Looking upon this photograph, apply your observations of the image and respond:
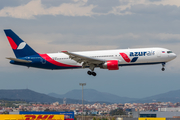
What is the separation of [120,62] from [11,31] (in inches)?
1009

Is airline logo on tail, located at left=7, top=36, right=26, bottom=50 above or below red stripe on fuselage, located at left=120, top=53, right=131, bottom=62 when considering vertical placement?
above

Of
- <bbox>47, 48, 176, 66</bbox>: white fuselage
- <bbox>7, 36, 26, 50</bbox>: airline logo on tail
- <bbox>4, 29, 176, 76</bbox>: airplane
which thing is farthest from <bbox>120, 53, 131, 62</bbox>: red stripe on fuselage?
<bbox>7, 36, 26, 50</bbox>: airline logo on tail

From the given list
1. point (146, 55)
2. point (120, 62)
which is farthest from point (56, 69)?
point (146, 55)

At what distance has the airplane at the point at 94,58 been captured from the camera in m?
60.8

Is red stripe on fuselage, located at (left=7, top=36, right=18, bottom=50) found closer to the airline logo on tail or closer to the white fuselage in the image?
the airline logo on tail

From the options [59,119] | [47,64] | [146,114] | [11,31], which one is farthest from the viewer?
[146,114]

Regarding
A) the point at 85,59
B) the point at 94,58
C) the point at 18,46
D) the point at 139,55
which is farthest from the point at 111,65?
the point at 18,46

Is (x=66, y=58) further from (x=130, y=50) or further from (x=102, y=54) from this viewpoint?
(x=130, y=50)

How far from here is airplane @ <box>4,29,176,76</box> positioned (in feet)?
200

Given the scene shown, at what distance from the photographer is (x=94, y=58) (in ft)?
205

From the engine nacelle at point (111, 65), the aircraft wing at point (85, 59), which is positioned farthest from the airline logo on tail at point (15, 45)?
the engine nacelle at point (111, 65)

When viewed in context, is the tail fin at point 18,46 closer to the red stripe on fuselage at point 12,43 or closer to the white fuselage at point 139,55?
the red stripe on fuselage at point 12,43

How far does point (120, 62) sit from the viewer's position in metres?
61.5

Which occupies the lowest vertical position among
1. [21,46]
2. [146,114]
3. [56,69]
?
[146,114]
